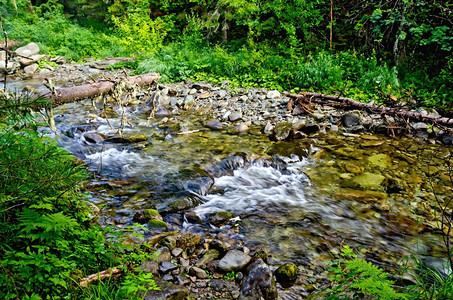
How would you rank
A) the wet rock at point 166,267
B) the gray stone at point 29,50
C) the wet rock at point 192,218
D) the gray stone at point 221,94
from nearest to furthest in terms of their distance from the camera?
the wet rock at point 166,267, the wet rock at point 192,218, the gray stone at point 221,94, the gray stone at point 29,50

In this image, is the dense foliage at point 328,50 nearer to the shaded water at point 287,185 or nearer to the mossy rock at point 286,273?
the shaded water at point 287,185

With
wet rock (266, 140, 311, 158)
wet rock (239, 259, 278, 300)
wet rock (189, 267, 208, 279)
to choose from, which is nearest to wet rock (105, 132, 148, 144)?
wet rock (266, 140, 311, 158)

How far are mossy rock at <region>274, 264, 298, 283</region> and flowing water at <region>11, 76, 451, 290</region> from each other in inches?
10.5

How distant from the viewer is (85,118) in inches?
304

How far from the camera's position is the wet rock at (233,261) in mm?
2904

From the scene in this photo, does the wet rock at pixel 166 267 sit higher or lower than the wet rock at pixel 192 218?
higher

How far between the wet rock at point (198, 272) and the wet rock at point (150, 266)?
35 cm

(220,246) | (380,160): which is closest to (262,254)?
(220,246)

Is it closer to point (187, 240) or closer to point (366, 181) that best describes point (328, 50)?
point (366, 181)

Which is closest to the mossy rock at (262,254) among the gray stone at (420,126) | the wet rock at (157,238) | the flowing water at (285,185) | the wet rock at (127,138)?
the flowing water at (285,185)

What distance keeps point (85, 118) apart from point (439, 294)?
811 cm

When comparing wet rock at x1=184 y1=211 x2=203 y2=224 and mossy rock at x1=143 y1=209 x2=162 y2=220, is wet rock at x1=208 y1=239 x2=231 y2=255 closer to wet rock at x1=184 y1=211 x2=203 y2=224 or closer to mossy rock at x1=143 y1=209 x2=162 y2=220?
wet rock at x1=184 y1=211 x2=203 y2=224

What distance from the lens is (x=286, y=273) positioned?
2.88 meters

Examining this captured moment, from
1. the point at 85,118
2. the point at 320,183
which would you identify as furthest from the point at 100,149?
the point at 320,183
